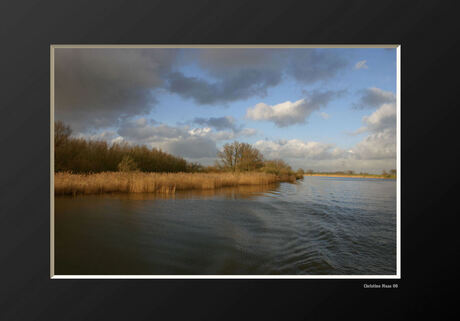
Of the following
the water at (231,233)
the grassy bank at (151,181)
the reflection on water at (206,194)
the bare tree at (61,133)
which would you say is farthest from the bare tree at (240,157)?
the bare tree at (61,133)

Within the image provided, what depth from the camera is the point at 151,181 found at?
3.30m

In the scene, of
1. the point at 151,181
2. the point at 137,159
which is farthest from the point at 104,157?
the point at 151,181

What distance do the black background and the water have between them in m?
0.29

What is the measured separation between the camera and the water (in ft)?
6.97

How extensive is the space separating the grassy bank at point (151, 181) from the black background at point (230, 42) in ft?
2.90

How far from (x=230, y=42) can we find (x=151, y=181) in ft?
9.04

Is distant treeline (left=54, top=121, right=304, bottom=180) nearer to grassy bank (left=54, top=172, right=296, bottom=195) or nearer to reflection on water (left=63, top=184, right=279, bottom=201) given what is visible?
grassy bank (left=54, top=172, right=296, bottom=195)

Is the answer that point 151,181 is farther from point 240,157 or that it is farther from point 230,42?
point 230,42

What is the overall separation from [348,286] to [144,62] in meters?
3.94

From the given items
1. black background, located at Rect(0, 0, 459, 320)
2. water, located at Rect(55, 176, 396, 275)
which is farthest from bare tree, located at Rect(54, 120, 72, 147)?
water, located at Rect(55, 176, 396, 275)
